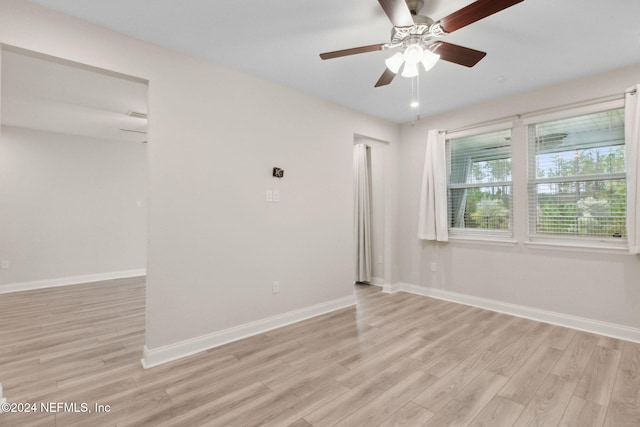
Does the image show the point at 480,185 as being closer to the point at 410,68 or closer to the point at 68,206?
the point at 410,68

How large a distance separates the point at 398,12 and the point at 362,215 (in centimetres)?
361

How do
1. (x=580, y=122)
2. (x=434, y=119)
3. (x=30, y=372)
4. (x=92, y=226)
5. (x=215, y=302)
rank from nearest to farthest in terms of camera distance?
(x=30, y=372) < (x=215, y=302) < (x=580, y=122) < (x=434, y=119) < (x=92, y=226)

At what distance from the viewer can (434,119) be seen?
4.18 metres

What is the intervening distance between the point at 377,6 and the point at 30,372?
3.57 metres

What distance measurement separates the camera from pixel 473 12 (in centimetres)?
159

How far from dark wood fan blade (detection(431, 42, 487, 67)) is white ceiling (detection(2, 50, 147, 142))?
238 centimetres

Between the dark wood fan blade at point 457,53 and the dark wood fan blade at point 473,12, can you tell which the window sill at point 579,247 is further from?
the dark wood fan blade at point 473,12

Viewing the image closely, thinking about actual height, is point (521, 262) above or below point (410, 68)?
below

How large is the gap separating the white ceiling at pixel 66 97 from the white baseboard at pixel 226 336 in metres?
2.19

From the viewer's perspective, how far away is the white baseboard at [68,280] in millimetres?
4510

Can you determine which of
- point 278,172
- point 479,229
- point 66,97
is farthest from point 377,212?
Answer: point 66,97

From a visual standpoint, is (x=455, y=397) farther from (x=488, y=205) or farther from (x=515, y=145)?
(x=515, y=145)

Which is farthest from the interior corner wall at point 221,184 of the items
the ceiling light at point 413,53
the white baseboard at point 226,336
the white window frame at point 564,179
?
the white window frame at point 564,179

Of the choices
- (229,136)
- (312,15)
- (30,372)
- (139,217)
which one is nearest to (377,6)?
(312,15)
